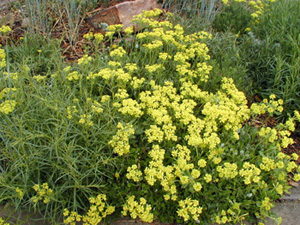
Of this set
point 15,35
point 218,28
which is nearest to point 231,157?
point 218,28

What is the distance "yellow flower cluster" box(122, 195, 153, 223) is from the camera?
2.33m

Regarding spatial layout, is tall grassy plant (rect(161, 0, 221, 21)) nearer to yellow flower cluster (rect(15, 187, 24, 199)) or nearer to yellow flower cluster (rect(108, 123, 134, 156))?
yellow flower cluster (rect(108, 123, 134, 156))

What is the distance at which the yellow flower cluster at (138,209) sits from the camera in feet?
7.66

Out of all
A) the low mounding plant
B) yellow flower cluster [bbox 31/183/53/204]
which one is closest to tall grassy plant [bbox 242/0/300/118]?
the low mounding plant

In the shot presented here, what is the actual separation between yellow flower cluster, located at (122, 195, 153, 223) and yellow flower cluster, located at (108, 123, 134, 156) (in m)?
0.39

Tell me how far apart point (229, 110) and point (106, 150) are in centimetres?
118

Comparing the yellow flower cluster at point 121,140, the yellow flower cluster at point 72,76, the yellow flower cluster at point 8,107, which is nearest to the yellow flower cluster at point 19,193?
the yellow flower cluster at point 8,107

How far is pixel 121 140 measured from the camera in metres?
2.48

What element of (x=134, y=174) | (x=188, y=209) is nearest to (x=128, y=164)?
(x=134, y=174)

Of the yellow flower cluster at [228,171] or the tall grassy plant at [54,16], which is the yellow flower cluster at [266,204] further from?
the tall grassy plant at [54,16]

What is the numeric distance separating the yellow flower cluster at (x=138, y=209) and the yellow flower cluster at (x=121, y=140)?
15.3 inches

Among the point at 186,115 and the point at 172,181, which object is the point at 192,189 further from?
the point at 186,115

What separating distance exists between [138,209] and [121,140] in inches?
22.1

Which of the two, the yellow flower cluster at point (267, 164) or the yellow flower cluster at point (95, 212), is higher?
the yellow flower cluster at point (267, 164)
